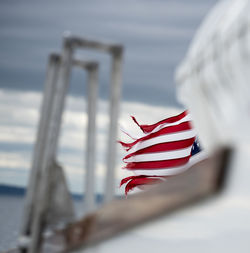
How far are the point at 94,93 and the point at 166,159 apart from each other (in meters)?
3.63

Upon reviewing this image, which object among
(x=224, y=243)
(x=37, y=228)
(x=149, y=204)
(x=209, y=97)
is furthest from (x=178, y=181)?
(x=37, y=228)

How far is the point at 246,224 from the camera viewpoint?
215 centimetres

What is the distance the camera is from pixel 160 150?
7.14m

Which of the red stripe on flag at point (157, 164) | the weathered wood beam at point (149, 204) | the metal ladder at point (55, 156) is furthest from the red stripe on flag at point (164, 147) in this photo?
the weathered wood beam at point (149, 204)

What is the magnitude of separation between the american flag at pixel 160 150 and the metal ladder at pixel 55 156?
3458 millimetres

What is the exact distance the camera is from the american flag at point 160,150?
23.1 ft

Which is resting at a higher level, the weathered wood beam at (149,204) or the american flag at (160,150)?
the american flag at (160,150)

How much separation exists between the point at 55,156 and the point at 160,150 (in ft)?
12.7

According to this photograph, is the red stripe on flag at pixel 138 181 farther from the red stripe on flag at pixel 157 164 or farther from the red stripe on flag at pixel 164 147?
the red stripe on flag at pixel 164 147

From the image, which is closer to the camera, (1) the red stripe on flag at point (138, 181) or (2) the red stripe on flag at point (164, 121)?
(1) the red stripe on flag at point (138, 181)

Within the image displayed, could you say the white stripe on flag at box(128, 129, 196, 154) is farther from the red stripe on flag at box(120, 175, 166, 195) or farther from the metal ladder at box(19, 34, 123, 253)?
the metal ladder at box(19, 34, 123, 253)

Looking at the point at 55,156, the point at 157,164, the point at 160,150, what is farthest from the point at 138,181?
the point at 55,156

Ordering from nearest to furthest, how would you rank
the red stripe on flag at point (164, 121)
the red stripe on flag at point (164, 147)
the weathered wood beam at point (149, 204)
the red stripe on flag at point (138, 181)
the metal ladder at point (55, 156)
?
the weathered wood beam at point (149, 204) < the metal ladder at point (55, 156) < the red stripe on flag at point (138, 181) < the red stripe on flag at point (164, 147) < the red stripe on flag at point (164, 121)

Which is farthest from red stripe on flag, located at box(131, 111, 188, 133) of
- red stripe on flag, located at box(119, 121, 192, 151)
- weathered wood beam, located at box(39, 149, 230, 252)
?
weathered wood beam, located at box(39, 149, 230, 252)
